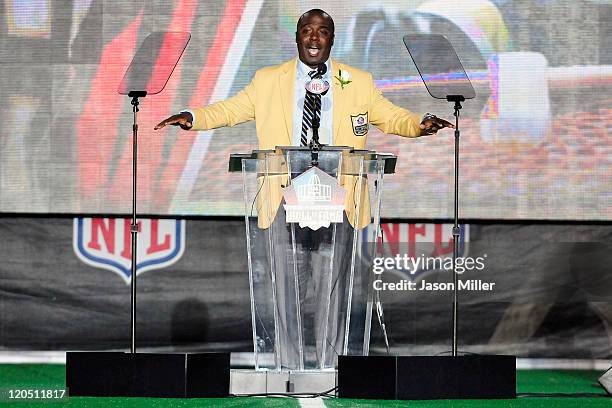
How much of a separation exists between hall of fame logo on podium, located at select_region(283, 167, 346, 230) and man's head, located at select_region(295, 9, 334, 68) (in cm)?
60

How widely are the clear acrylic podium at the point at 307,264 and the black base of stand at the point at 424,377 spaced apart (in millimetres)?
180

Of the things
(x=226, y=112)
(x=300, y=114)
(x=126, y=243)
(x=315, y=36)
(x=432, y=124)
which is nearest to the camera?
(x=432, y=124)

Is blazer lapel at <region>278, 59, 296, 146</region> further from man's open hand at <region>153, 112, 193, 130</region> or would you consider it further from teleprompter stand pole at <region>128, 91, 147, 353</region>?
teleprompter stand pole at <region>128, 91, 147, 353</region>

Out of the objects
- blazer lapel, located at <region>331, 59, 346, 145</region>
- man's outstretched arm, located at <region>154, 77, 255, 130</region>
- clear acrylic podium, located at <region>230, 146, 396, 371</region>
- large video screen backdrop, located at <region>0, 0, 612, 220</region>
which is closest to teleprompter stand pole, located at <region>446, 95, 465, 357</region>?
clear acrylic podium, located at <region>230, 146, 396, 371</region>

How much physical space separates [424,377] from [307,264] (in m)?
0.65

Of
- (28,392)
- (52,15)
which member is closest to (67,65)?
(52,15)

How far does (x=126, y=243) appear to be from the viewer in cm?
746

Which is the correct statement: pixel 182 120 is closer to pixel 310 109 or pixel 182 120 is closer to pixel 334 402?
pixel 310 109

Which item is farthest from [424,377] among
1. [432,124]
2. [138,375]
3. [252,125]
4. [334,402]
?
[252,125]

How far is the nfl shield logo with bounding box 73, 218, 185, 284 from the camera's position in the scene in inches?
293

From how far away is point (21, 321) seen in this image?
746cm

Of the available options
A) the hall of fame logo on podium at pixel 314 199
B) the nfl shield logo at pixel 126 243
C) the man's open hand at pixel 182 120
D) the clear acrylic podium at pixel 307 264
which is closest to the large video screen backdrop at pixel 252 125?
the nfl shield logo at pixel 126 243

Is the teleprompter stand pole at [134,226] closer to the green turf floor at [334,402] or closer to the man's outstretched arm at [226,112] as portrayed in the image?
the man's outstretched arm at [226,112]

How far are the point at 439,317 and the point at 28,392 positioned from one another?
278 cm
